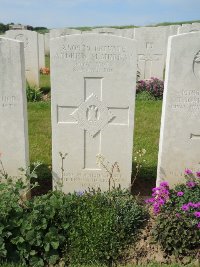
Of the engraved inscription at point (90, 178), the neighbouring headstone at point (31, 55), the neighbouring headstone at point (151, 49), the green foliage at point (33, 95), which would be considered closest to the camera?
the engraved inscription at point (90, 178)

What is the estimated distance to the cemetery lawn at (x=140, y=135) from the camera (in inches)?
205

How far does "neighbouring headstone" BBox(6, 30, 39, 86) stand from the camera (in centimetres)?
1078

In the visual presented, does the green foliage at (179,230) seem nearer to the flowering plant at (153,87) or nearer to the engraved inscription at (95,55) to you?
the engraved inscription at (95,55)

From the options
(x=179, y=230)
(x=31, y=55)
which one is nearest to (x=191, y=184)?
(x=179, y=230)

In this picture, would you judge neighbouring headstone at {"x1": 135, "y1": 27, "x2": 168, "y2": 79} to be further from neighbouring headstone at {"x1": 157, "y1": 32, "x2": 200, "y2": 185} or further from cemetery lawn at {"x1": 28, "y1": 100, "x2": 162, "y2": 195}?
neighbouring headstone at {"x1": 157, "y1": 32, "x2": 200, "y2": 185}

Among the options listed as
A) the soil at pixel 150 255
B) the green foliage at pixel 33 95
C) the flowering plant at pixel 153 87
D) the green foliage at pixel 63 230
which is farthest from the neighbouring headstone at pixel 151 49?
the soil at pixel 150 255

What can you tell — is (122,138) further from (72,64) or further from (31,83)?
(31,83)

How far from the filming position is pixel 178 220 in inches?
140

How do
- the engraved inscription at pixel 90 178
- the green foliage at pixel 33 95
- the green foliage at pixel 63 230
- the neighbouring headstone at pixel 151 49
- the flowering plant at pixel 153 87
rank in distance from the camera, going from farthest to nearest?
the neighbouring headstone at pixel 151 49, the flowering plant at pixel 153 87, the green foliage at pixel 33 95, the engraved inscription at pixel 90 178, the green foliage at pixel 63 230

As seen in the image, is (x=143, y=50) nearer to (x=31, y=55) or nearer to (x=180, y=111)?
(x=31, y=55)

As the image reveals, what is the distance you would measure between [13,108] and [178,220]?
226 cm

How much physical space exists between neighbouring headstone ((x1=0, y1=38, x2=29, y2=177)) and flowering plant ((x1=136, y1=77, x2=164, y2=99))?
663 cm

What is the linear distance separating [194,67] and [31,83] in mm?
7855

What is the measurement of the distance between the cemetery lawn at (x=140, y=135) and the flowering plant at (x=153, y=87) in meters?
0.51
